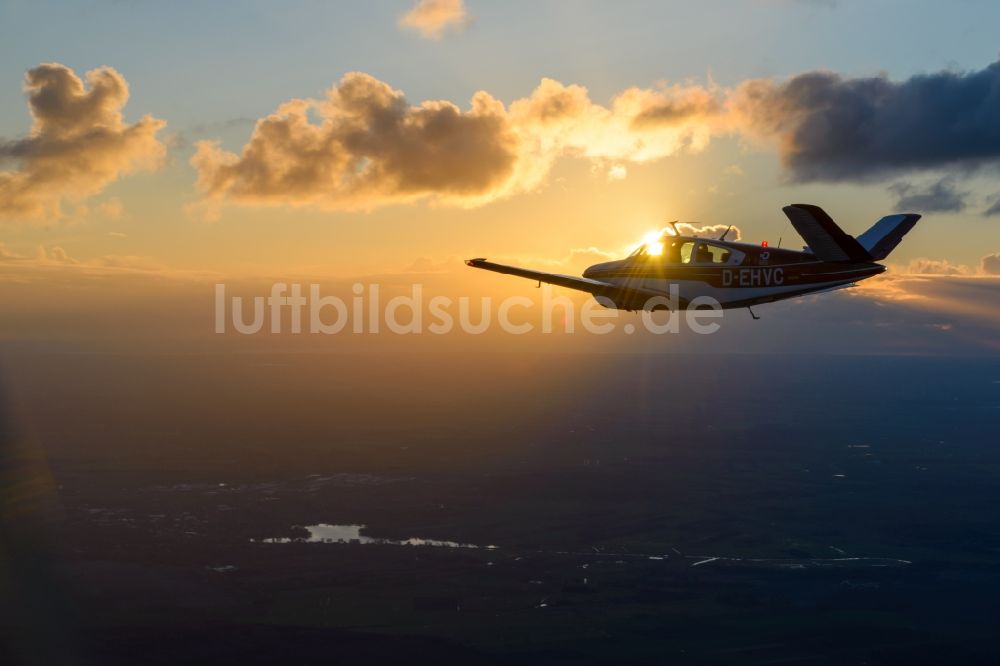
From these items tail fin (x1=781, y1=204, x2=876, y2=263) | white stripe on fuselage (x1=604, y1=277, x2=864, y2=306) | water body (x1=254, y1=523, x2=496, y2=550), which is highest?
tail fin (x1=781, y1=204, x2=876, y2=263)

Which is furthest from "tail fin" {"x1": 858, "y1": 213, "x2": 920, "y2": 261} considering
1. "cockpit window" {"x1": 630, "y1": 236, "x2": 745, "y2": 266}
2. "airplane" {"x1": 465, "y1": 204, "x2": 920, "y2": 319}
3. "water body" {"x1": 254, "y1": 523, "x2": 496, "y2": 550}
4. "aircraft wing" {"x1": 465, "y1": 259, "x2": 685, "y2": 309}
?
"water body" {"x1": 254, "y1": 523, "x2": 496, "y2": 550}

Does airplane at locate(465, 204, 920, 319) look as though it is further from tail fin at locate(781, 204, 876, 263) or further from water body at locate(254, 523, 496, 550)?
water body at locate(254, 523, 496, 550)

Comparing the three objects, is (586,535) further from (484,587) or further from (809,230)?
(809,230)

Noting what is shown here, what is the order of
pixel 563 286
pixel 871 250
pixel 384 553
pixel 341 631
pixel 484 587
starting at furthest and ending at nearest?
1. pixel 384 553
2. pixel 484 587
3. pixel 341 631
4. pixel 563 286
5. pixel 871 250

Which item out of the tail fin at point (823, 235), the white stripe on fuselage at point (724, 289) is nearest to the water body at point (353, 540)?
the white stripe on fuselage at point (724, 289)

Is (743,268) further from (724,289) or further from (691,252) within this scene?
(691,252)

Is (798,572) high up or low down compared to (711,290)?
down

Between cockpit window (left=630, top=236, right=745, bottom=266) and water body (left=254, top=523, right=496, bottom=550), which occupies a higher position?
cockpit window (left=630, top=236, right=745, bottom=266)

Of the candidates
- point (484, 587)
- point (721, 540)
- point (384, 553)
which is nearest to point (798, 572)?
point (721, 540)
